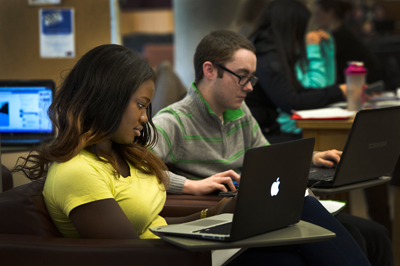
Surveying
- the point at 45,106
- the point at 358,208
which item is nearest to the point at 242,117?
the point at 45,106

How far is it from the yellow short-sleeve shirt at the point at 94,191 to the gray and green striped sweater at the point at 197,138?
0.42m

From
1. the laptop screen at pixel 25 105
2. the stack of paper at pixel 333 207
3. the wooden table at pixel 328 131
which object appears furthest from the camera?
the wooden table at pixel 328 131

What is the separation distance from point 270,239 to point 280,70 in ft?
5.66

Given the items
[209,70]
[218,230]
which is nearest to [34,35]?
[209,70]

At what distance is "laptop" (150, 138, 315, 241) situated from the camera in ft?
3.39

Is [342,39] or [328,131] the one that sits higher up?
[342,39]

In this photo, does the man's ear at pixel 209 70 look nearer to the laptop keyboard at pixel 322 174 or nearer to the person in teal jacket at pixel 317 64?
the laptop keyboard at pixel 322 174

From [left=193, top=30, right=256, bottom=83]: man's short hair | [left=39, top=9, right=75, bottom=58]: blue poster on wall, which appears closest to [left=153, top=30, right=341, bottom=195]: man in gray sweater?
[left=193, top=30, right=256, bottom=83]: man's short hair

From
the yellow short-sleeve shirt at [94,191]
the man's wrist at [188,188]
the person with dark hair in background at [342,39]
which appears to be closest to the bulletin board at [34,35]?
the man's wrist at [188,188]

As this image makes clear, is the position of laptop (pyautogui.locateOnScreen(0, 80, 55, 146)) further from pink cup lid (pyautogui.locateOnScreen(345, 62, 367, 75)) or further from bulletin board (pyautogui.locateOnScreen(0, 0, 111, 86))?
pink cup lid (pyautogui.locateOnScreen(345, 62, 367, 75))

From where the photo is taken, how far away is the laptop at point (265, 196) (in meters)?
1.03

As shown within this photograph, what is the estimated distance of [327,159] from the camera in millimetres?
1903

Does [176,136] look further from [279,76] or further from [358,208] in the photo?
[358,208]

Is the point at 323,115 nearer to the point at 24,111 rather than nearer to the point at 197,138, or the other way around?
the point at 197,138
